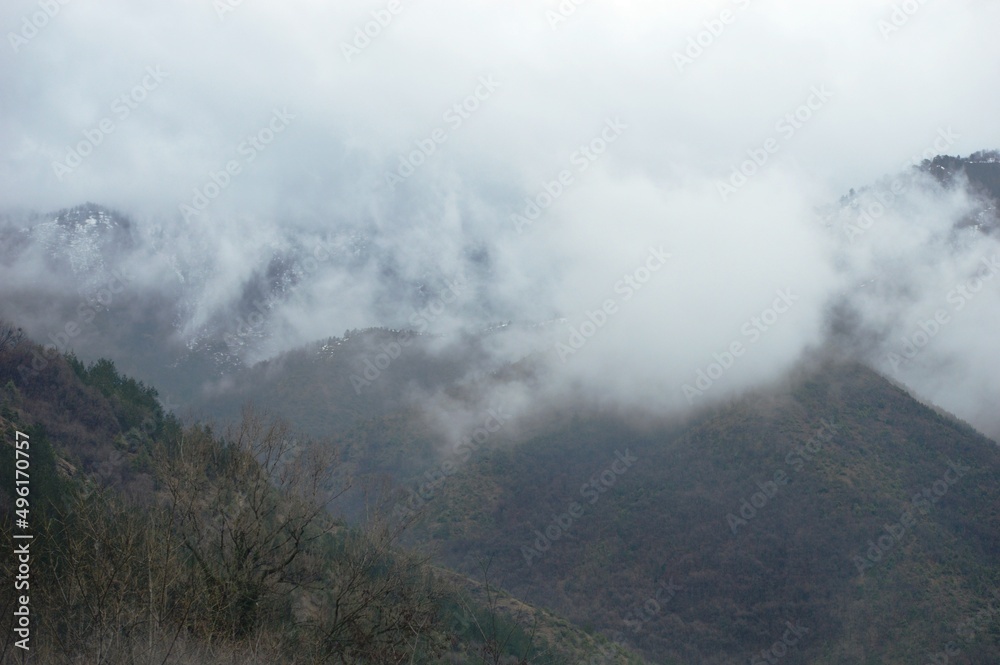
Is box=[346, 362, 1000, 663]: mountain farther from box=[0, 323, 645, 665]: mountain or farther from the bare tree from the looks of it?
the bare tree

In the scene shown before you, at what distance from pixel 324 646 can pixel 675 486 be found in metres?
82.9

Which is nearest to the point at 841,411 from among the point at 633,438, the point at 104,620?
the point at 633,438

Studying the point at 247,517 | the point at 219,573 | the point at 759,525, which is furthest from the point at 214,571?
the point at 759,525

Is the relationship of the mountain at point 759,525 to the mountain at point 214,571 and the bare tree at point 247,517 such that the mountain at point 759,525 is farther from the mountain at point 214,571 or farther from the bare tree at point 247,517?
the bare tree at point 247,517

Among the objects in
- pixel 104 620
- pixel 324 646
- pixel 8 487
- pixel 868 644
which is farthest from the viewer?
pixel 868 644

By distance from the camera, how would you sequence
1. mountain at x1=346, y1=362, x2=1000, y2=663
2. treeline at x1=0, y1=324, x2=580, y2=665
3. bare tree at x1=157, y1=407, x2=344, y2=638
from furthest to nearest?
mountain at x1=346, y1=362, x2=1000, y2=663 → bare tree at x1=157, y1=407, x2=344, y2=638 → treeline at x1=0, y1=324, x2=580, y2=665

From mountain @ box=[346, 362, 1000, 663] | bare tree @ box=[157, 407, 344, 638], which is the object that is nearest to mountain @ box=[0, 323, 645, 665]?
bare tree @ box=[157, 407, 344, 638]

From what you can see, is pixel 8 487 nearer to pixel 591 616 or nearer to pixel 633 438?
pixel 591 616

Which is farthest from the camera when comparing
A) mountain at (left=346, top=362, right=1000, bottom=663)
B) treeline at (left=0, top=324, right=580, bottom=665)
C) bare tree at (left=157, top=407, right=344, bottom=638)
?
mountain at (left=346, top=362, right=1000, bottom=663)

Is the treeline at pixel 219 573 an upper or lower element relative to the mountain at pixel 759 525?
lower

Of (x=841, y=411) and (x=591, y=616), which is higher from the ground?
(x=841, y=411)

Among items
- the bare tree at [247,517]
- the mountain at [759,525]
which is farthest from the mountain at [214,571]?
the mountain at [759,525]

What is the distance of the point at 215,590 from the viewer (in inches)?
846

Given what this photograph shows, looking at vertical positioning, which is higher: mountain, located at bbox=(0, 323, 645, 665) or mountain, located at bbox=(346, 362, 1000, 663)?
mountain, located at bbox=(346, 362, 1000, 663)
